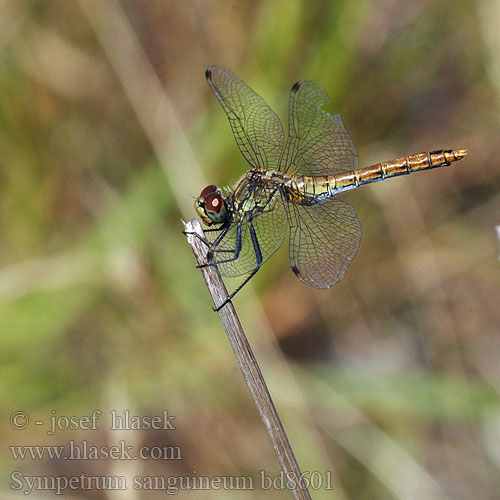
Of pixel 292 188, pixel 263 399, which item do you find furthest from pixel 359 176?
pixel 263 399

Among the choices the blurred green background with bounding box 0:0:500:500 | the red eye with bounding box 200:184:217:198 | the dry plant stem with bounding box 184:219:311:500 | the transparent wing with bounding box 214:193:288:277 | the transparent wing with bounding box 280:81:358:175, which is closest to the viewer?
the dry plant stem with bounding box 184:219:311:500

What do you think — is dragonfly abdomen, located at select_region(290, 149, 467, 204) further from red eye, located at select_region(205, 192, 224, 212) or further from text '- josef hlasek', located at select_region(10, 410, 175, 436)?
text '- josef hlasek', located at select_region(10, 410, 175, 436)

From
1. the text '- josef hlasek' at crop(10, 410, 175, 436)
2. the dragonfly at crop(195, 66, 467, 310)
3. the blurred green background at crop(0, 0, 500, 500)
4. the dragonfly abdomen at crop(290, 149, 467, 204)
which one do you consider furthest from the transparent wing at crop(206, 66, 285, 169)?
the text '- josef hlasek' at crop(10, 410, 175, 436)

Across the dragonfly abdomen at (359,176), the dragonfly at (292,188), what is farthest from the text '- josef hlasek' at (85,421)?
the dragonfly abdomen at (359,176)

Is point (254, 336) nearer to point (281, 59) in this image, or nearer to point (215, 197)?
point (215, 197)

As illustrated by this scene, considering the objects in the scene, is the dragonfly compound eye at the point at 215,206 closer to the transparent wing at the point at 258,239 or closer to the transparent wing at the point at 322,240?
the transparent wing at the point at 258,239

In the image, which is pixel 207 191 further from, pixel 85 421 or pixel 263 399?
pixel 85 421
